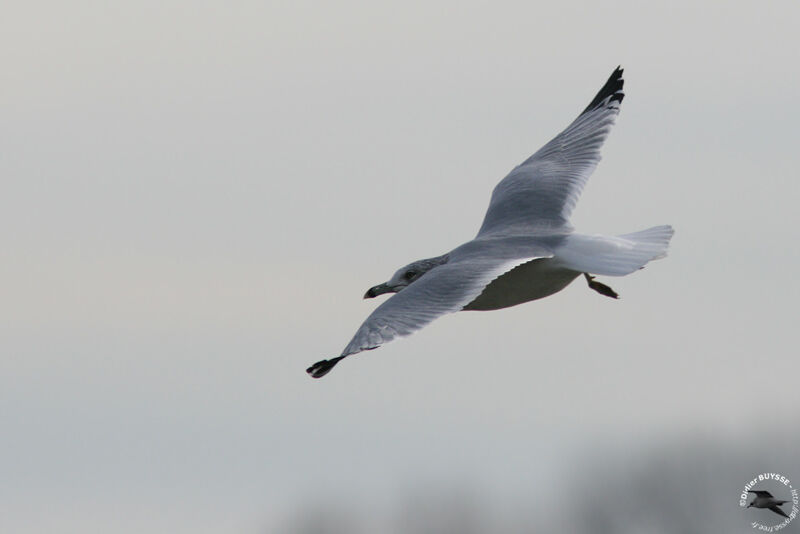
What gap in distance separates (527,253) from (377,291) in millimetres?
1671

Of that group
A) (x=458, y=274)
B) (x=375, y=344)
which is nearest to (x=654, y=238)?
(x=458, y=274)

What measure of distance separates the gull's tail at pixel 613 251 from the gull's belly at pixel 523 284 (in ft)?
0.57

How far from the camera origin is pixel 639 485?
190ft

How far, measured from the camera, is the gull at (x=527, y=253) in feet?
54.1

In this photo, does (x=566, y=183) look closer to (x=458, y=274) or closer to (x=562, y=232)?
(x=562, y=232)

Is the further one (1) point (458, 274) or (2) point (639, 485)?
(2) point (639, 485)

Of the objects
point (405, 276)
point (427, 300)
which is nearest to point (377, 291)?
point (405, 276)

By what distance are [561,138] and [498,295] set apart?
3814 mm

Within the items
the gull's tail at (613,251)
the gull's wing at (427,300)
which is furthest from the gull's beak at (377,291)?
the gull's tail at (613,251)

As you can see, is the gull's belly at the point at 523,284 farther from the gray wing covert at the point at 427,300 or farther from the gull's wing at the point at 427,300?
the gray wing covert at the point at 427,300

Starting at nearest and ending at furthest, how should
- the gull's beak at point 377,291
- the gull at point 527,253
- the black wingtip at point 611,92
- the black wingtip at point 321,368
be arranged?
the black wingtip at point 321,368
the gull at point 527,253
the gull's beak at point 377,291
the black wingtip at point 611,92

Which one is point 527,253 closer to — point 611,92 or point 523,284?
point 523,284

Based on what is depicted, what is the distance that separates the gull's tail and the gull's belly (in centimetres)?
17

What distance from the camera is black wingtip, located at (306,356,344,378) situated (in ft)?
50.7
